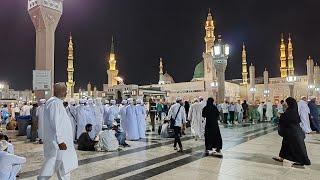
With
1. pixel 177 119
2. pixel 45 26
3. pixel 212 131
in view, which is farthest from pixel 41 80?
pixel 45 26

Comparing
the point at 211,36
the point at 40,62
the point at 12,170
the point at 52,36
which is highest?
the point at 211,36

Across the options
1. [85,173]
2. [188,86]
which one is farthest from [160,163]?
[188,86]

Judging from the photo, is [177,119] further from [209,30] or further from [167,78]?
[167,78]

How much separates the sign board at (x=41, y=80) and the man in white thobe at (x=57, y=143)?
3.18 metres

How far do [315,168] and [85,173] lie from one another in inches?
149

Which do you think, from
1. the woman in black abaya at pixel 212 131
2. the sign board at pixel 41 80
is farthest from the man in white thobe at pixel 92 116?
the woman in black abaya at pixel 212 131

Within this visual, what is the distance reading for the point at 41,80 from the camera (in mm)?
6379

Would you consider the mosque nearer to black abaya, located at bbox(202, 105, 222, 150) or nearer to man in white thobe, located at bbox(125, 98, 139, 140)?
man in white thobe, located at bbox(125, 98, 139, 140)

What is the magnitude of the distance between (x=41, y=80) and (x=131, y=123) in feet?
12.0

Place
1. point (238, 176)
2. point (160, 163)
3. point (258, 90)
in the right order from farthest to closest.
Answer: point (258, 90)
point (160, 163)
point (238, 176)

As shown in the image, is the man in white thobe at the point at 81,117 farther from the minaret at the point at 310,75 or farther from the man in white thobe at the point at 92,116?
the minaret at the point at 310,75

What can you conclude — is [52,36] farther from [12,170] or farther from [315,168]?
[315,168]

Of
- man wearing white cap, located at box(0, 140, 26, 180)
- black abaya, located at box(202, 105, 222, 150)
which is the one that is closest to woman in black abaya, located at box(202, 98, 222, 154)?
black abaya, located at box(202, 105, 222, 150)

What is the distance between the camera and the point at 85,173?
15.6ft
